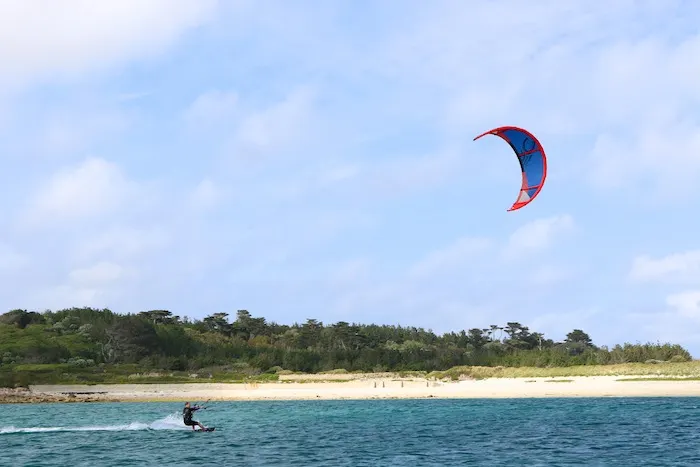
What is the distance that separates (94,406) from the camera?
6094 centimetres

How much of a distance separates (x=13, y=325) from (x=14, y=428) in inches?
2143

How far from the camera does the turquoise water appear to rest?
28.9 meters

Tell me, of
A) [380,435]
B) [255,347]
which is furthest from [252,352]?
[380,435]

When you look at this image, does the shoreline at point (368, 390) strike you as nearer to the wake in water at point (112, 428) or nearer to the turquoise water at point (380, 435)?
the turquoise water at point (380, 435)

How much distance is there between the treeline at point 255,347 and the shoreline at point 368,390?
916cm

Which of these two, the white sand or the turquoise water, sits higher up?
the white sand

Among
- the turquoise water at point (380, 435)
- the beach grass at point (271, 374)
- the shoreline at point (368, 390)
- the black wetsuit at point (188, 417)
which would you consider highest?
the beach grass at point (271, 374)

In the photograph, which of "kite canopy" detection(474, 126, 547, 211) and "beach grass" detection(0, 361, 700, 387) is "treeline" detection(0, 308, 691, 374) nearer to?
"beach grass" detection(0, 361, 700, 387)

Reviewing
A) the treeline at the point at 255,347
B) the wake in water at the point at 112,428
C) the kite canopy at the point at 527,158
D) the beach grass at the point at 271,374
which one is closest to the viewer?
the kite canopy at the point at 527,158

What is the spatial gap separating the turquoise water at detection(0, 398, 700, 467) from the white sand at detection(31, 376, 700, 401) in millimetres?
2901

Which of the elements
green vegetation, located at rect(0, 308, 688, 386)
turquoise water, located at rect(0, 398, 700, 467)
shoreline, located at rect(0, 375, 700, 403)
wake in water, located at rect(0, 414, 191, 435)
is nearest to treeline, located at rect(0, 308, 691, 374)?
green vegetation, located at rect(0, 308, 688, 386)

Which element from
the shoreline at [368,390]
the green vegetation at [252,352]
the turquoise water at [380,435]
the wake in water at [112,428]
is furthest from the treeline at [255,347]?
the wake in water at [112,428]

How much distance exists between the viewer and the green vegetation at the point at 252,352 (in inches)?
2813

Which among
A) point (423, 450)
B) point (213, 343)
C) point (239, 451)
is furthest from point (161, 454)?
point (213, 343)
